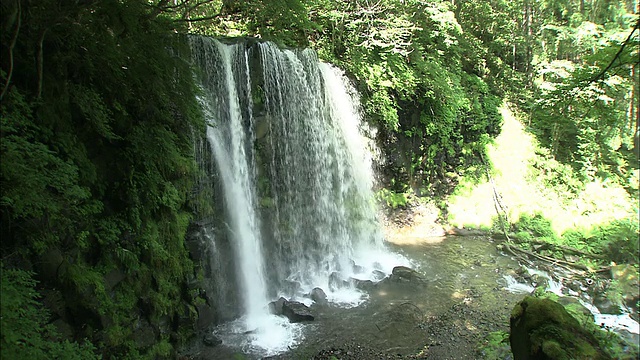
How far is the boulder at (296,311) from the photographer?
22.5 feet

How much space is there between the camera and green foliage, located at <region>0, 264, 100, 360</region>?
108 inches

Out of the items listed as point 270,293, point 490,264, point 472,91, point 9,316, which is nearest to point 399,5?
point 472,91

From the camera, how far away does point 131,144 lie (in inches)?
187

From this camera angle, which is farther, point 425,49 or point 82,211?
point 425,49

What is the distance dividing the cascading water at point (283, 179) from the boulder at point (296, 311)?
0.21 m

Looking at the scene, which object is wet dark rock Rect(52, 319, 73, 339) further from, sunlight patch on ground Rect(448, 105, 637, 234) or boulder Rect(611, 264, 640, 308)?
sunlight patch on ground Rect(448, 105, 637, 234)

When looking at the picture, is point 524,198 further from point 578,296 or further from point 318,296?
point 318,296

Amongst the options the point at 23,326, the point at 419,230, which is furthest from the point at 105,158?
the point at 419,230

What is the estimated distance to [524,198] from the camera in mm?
12906

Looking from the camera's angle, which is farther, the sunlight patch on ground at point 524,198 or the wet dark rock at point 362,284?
the sunlight patch on ground at point 524,198

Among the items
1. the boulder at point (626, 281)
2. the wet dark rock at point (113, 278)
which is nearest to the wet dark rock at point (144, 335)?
the wet dark rock at point (113, 278)

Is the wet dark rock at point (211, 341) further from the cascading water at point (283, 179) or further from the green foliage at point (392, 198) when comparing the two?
the green foliage at point (392, 198)

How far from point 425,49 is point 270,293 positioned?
1041 cm

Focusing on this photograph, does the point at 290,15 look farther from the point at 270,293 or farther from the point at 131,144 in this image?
the point at 270,293
